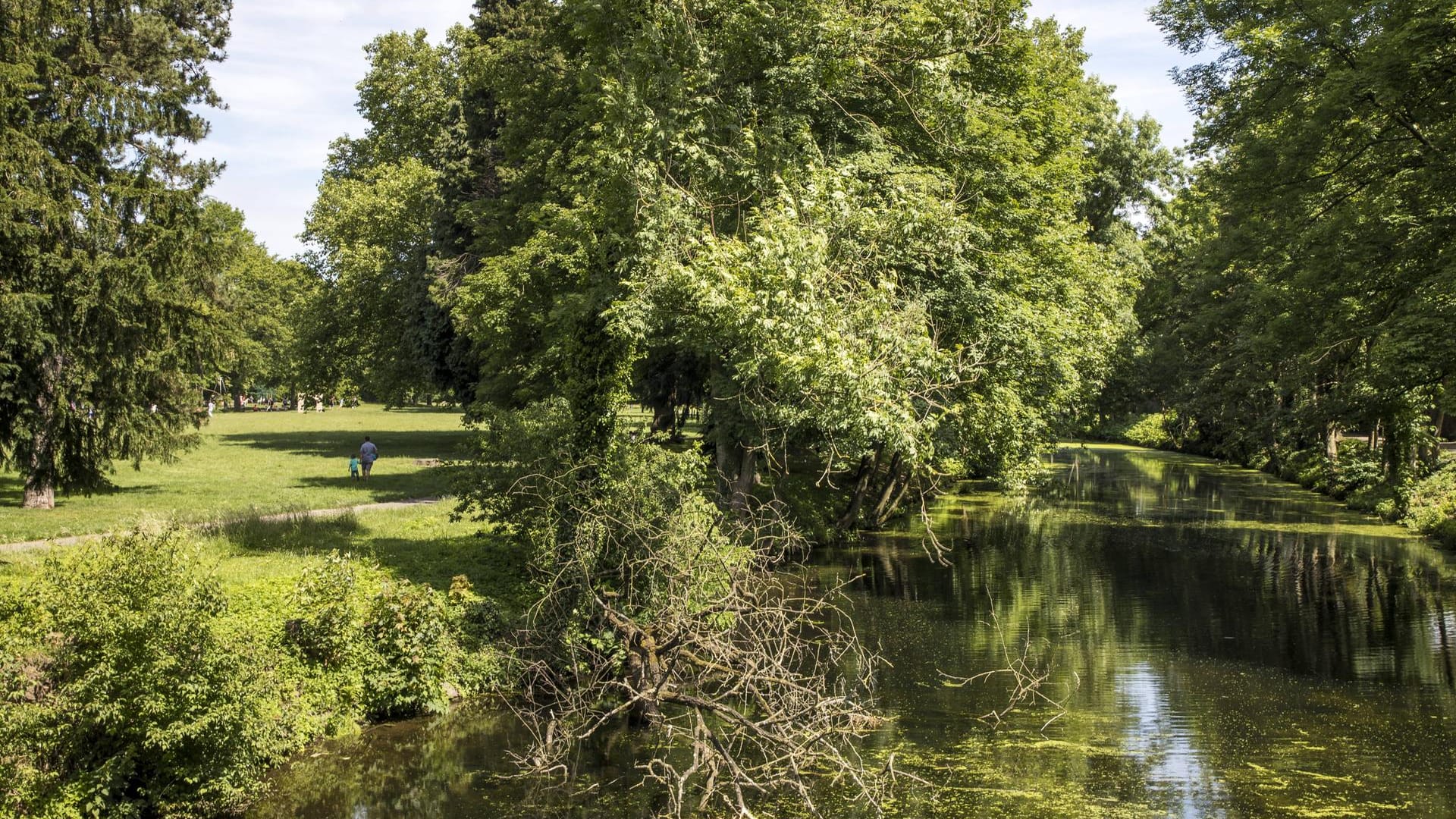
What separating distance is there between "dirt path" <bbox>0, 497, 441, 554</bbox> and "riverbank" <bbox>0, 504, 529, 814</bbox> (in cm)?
136

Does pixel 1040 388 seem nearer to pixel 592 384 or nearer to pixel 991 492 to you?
pixel 592 384

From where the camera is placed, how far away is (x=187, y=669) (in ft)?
39.1

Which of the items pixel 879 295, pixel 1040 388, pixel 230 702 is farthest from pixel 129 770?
pixel 1040 388

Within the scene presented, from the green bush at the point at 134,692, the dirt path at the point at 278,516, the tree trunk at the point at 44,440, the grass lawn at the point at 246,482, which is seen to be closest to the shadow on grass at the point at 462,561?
the grass lawn at the point at 246,482

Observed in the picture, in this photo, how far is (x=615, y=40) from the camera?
23750 mm

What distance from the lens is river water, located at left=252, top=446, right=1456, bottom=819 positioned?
1244 cm

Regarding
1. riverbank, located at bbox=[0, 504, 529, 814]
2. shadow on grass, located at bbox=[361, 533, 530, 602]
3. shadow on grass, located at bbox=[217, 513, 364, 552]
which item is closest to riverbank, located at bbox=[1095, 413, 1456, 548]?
shadow on grass, located at bbox=[361, 533, 530, 602]

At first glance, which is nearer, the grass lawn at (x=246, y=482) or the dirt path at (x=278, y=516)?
the dirt path at (x=278, y=516)

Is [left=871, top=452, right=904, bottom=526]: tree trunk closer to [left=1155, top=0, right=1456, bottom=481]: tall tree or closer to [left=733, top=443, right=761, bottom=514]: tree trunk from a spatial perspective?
[left=733, top=443, right=761, bottom=514]: tree trunk

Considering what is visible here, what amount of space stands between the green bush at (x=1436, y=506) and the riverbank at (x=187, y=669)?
993 inches

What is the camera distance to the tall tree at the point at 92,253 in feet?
63.3

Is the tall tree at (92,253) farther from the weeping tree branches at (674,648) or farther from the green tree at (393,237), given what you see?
the green tree at (393,237)

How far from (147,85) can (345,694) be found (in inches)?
782

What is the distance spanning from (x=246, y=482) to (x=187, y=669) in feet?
72.6
